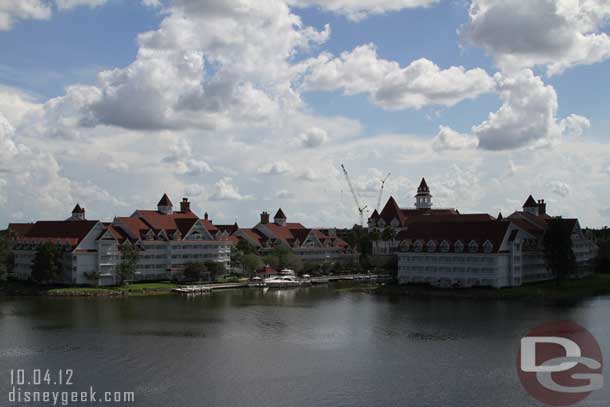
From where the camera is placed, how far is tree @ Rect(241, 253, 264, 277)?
92.0 m

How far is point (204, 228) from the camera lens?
91.4 m

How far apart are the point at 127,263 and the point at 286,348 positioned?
39.7 meters

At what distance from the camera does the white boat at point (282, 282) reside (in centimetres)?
8738

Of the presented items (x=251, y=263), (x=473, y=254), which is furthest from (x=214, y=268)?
(x=473, y=254)

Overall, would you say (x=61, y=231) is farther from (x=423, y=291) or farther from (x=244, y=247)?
(x=423, y=291)

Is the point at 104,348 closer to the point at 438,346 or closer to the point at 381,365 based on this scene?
the point at 381,365

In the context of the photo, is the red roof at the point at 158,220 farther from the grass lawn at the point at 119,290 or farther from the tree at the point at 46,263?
the tree at the point at 46,263

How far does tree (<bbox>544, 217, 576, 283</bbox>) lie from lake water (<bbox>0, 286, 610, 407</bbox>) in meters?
7.21

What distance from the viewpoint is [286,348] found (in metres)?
43.4

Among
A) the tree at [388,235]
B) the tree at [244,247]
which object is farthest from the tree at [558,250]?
A: the tree at [244,247]

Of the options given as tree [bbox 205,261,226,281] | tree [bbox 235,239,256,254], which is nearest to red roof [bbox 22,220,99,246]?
tree [bbox 205,261,226,281]

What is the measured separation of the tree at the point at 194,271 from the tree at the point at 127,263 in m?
7.02

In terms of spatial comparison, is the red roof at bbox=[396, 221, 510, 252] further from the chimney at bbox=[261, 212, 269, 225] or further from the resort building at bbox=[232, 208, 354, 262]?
the chimney at bbox=[261, 212, 269, 225]

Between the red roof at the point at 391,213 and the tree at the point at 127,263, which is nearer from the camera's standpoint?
the tree at the point at 127,263
